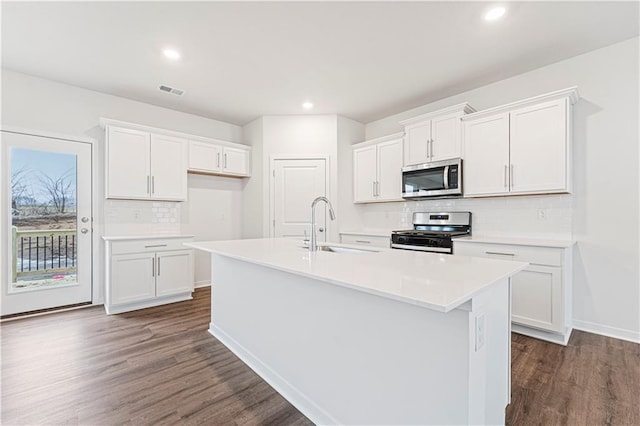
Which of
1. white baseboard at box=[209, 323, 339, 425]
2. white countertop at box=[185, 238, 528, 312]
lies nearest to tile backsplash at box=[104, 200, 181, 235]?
white baseboard at box=[209, 323, 339, 425]

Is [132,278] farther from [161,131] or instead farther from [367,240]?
[367,240]

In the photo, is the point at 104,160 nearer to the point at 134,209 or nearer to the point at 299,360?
the point at 134,209

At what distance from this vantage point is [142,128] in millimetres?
3682

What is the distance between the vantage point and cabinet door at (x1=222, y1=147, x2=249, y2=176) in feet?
14.7

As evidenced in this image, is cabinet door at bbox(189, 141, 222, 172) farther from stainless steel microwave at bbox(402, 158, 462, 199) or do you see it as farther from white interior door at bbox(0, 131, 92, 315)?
stainless steel microwave at bbox(402, 158, 462, 199)

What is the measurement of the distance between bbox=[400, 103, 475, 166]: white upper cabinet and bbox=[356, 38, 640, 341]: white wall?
78cm

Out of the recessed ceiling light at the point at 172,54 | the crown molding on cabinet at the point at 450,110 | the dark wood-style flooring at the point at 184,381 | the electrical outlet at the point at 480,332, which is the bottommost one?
the dark wood-style flooring at the point at 184,381

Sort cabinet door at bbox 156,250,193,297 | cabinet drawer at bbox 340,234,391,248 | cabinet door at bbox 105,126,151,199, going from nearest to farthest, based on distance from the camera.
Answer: cabinet door at bbox 105,126,151,199 < cabinet door at bbox 156,250,193,297 < cabinet drawer at bbox 340,234,391,248

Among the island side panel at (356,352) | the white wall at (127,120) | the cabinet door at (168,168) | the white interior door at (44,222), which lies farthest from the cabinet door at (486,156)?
the white interior door at (44,222)

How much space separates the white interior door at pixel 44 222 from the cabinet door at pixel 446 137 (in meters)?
A: 4.19

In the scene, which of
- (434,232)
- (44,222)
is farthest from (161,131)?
(434,232)

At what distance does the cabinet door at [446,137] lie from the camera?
11.0 ft

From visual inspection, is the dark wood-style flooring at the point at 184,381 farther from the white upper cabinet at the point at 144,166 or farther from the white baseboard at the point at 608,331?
the white upper cabinet at the point at 144,166

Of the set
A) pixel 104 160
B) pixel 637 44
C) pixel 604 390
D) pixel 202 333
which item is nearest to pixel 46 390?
pixel 202 333
